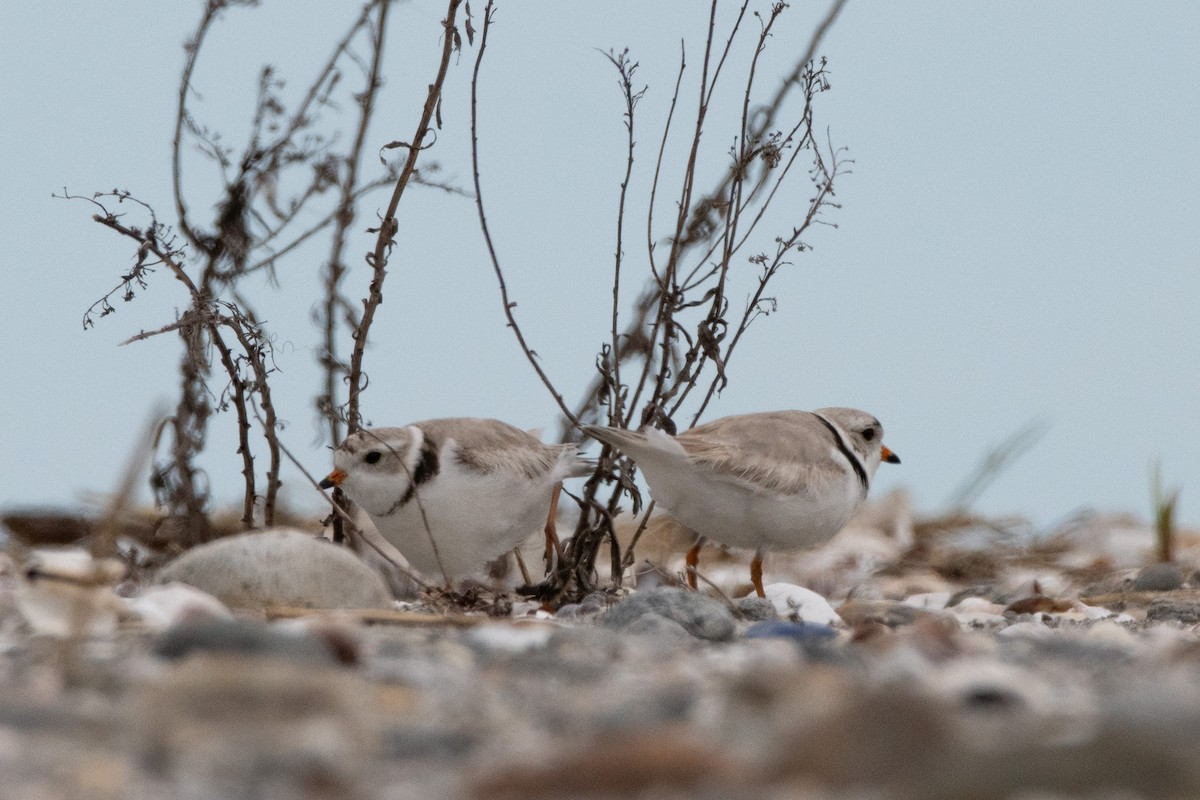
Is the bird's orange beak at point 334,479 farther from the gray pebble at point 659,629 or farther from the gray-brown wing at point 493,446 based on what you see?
the gray pebble at point 659,629

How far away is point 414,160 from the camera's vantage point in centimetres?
449

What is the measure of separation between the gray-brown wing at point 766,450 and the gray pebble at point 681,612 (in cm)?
89

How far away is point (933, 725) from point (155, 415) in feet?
4.24

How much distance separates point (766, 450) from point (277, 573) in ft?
5.75

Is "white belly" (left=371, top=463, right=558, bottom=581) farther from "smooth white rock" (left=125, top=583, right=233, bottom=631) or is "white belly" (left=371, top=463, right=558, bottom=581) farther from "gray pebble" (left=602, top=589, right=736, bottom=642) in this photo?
"smooth white rock" (left=125, top=583, right=233, bottom=631)

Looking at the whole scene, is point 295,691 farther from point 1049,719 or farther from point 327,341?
point 327,341

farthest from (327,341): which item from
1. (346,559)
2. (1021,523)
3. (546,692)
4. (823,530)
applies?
(1021,523)

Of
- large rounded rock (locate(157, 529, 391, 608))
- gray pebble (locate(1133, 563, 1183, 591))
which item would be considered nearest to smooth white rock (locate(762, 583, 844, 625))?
large rounded rock (locate(157, 529, 391, 608))

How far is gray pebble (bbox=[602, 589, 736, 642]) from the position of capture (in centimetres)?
353

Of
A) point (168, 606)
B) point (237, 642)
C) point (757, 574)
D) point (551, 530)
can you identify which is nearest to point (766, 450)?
point (757, 574)

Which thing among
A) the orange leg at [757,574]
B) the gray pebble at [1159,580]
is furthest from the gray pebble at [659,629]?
the gray pebble at [1159,580]

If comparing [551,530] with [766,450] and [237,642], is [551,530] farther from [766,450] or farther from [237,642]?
[237,642]

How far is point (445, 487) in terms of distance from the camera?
4.60 metres

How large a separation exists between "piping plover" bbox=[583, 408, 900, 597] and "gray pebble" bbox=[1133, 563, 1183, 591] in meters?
1.78
